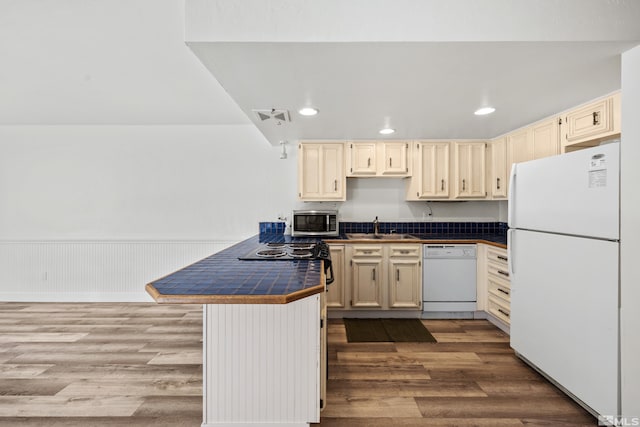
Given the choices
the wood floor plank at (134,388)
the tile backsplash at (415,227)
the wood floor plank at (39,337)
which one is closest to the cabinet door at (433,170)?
the tile backsplash at (415,227)

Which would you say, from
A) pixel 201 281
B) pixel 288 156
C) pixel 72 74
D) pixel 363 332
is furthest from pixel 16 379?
pixel 288 156

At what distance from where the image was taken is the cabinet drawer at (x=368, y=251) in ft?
11.5

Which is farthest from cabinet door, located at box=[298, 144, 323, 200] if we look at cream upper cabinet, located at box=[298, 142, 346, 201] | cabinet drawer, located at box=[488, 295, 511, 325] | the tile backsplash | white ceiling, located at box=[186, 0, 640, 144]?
cabinet drawer, located at box=[488, 295, 511, 325]

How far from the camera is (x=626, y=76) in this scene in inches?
65.4

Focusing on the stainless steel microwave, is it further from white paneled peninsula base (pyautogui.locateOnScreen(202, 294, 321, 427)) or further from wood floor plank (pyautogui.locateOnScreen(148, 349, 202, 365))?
white paneled peninsula base (pyautogui.locateOnScreen(202, 294, 321, 427))

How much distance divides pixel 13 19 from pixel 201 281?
84.2 inches

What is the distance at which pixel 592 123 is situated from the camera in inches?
95.0

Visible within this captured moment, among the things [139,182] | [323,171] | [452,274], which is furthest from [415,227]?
[139,182]

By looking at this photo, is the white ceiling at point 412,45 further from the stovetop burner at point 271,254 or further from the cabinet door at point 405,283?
the cabinet door at point 405,283

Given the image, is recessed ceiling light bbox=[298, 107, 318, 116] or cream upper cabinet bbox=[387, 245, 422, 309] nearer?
recessed ceiling light bbox=[298, 107, 318, 116]

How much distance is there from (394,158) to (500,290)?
6.01ft

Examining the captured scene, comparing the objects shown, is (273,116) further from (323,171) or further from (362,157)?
(362,157)

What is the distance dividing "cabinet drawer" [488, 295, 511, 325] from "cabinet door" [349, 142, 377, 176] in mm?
1921

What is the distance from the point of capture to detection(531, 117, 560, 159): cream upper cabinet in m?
2.77
